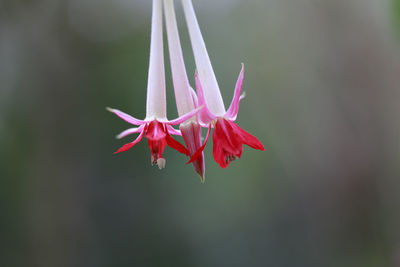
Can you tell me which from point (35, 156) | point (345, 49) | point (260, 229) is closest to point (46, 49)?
point (35, 156)

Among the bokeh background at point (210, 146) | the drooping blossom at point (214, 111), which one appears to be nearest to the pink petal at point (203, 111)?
the drooping blossom at point (214, 111)

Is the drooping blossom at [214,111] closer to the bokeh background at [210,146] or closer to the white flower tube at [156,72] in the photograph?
the white flower tube at [156,72]

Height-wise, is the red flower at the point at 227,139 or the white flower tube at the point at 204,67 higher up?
the white flower tube at the point at 204,67

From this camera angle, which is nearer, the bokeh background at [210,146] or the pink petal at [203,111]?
the pink petal at [203,111]

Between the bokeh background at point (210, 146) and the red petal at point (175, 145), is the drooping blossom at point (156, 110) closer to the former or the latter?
the red petal at point (175, 145)

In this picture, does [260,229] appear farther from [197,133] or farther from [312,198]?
[197,133]

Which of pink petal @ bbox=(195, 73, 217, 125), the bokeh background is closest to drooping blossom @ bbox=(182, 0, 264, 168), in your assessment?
pink petal @ bbox=(195, 73, 217, 125)

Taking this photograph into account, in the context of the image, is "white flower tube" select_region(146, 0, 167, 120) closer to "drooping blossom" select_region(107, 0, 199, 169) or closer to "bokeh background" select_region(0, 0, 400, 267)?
"drooping blossom" select_region(107, 0, 199, 169)
